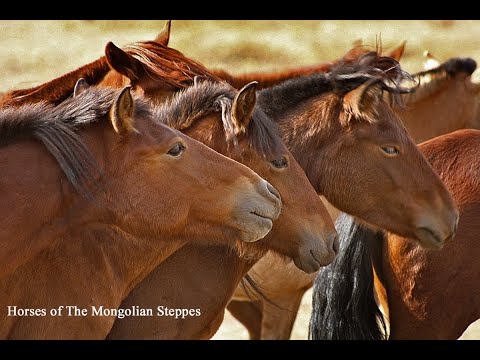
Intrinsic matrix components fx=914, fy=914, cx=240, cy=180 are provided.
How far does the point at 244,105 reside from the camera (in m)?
4.95

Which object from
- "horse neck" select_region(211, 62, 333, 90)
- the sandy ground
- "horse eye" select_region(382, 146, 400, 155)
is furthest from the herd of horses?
the sandy ground

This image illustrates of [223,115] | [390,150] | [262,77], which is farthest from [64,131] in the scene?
[262,77]

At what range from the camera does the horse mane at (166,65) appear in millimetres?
5816

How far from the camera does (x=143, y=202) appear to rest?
454 centimetres

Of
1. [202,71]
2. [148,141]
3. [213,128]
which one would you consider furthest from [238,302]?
[148,141]

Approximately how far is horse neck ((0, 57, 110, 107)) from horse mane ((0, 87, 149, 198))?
4.18 feet

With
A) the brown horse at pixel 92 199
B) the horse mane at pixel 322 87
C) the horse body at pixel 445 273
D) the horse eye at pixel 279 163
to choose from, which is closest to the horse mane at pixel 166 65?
the horse mane at pixel 322 87

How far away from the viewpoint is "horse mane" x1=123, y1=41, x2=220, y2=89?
5.82 metres

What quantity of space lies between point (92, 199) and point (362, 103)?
190cm

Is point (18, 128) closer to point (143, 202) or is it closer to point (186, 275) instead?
point (143, 202)

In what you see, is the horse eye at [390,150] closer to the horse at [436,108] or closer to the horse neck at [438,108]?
the horse at [436,108]

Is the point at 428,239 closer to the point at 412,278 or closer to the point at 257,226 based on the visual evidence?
the point at 412,278

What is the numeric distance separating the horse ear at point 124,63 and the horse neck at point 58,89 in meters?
0.29

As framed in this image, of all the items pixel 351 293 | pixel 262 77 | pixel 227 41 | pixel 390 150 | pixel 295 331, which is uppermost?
pixel 390 150
